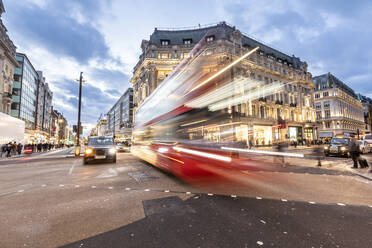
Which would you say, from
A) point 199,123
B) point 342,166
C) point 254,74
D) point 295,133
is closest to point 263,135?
point 295,133

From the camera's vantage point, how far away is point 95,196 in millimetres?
5172

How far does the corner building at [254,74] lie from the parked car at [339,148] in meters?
17.5

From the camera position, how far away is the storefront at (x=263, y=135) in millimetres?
39047

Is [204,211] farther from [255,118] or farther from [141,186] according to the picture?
[255,118]

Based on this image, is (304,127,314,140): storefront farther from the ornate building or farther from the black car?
the ornate building

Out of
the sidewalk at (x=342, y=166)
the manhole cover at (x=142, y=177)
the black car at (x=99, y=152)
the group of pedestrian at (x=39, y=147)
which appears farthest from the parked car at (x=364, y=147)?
the group of pedestrian at (x=39, y=147)

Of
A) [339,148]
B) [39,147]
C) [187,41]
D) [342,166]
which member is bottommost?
[342,166]

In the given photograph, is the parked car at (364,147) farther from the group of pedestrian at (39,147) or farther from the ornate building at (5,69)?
the ornate building at (5,69)

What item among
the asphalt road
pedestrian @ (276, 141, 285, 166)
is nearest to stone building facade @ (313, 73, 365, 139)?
pedestrian @ (276, 141, 285, 166)

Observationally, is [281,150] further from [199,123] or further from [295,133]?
[295,133]

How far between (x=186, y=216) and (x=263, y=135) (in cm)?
4067

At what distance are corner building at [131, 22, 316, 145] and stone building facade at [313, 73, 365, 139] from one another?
22.7m

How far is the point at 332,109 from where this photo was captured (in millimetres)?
68938

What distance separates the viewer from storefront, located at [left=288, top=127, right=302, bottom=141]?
45.8 meters
